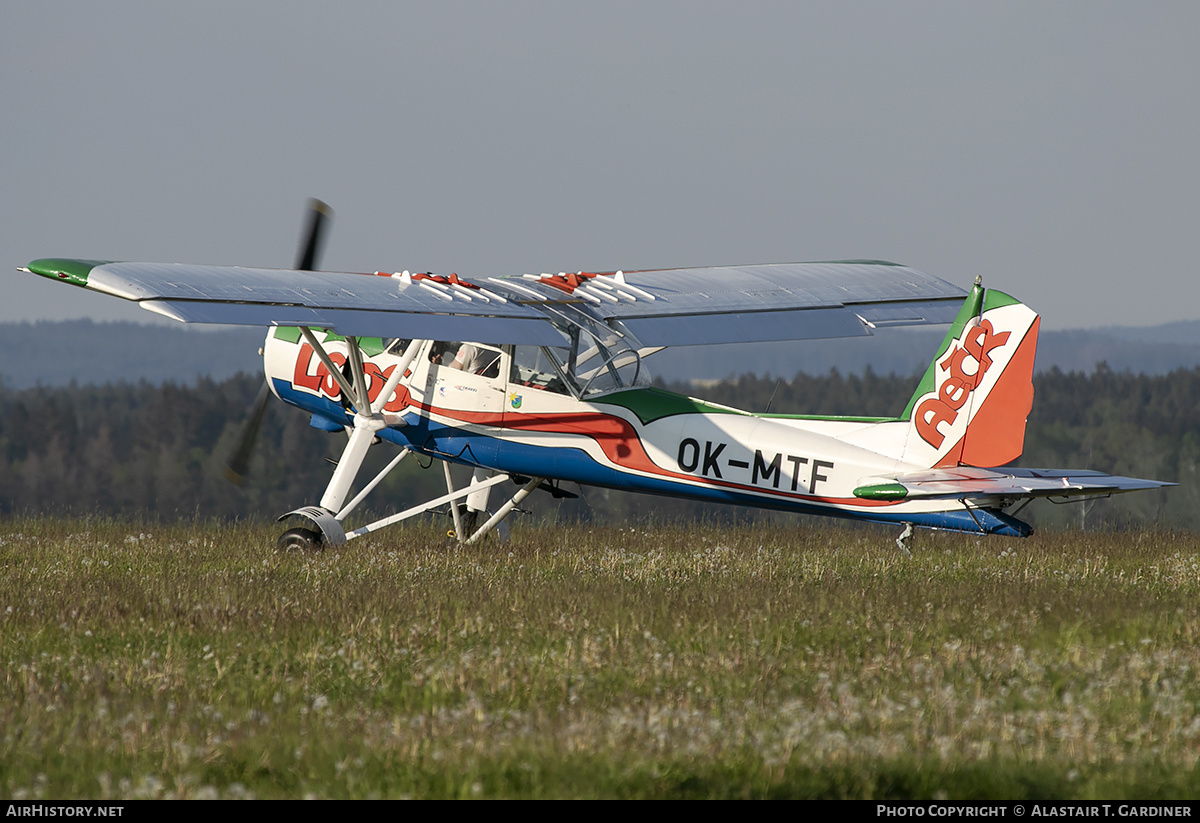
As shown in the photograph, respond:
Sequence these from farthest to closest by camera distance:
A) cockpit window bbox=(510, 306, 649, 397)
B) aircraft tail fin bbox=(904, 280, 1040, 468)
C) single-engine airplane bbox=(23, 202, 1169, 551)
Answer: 1. cockpit window bbox=(510, 306, 649, 397)
2. aircraft tail fin bbox=(904, 280, 1040, 468)
3. single-engine airplane bbox=(23, 202, 1169, 551)

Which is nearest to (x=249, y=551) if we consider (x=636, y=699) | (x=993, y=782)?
(x=636, y=699)


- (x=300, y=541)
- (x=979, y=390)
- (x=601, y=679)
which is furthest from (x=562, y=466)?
(x=601, y=679)

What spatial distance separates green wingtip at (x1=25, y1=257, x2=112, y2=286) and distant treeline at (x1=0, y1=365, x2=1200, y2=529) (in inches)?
2196

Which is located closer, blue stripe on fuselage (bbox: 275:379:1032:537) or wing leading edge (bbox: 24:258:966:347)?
wing leading edge (bbox: 24:258:966:347)

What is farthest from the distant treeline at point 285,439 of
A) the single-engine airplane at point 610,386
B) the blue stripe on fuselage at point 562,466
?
the blue stripe on fuselage at point 562,466

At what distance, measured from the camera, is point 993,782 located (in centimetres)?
435

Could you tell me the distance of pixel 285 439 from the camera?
8119cm

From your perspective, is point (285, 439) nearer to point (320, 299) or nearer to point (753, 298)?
point (753, 298)

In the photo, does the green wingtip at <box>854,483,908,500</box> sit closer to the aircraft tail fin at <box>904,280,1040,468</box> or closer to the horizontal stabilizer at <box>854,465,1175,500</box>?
the horizontal stabilizer at <box>854,465,1175,500</box>

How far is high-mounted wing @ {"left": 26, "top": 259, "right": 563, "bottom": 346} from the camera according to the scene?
1004cm

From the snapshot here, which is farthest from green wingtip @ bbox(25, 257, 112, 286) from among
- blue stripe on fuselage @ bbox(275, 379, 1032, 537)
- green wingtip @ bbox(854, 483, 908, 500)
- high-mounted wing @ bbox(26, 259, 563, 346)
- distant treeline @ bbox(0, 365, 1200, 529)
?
distant treeline @ bbox(0, 365, 1200, 529)

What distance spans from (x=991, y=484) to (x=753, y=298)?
4.15 meters

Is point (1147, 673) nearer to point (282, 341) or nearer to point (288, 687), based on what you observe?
point (288, 687)
